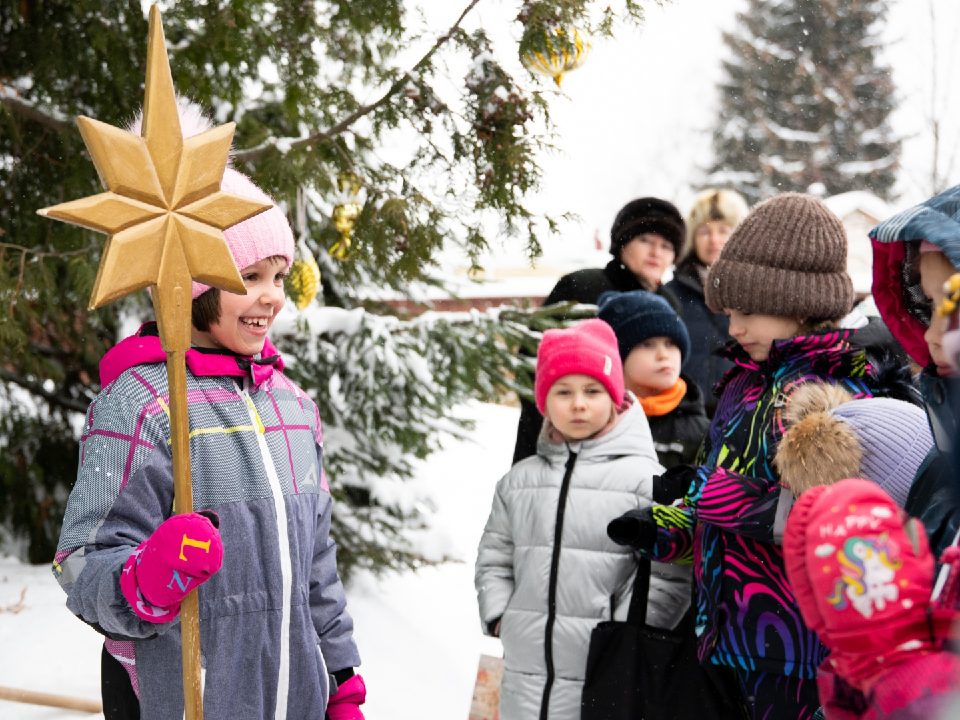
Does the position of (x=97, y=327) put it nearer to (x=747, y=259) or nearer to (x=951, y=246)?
(x=747, y=259)

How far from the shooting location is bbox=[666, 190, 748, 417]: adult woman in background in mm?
3785

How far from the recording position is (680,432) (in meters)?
3.17

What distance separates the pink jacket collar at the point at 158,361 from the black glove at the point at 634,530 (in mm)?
1068

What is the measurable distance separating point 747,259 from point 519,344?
169 centimetres

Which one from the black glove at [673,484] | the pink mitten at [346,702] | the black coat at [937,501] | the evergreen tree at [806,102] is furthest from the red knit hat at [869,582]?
the evergreen tree at [806,102]

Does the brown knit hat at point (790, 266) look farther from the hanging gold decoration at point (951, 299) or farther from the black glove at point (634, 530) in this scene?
the hanging gold decoration at point (951, 299)

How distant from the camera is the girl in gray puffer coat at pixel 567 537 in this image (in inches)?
100

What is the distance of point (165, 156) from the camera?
4.94ft

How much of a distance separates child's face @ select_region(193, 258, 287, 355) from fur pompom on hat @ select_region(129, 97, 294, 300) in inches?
1.1

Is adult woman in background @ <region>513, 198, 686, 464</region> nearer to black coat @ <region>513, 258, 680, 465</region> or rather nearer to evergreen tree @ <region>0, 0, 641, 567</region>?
black coat @ <region>513, 258, 680, 465</region>

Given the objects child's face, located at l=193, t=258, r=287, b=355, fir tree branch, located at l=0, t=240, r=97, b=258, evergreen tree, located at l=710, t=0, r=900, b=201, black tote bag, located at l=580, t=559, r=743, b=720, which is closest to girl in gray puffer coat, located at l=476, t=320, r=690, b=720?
black tote bag, located at l=580, t=559, r=743, b=720

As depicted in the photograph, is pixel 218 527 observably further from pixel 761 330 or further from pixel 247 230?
pixel 761 330

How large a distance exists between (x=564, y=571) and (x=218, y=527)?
1264mm

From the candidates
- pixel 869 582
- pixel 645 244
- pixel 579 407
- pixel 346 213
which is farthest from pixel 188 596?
pixel 645 244
